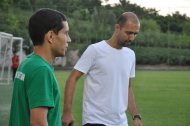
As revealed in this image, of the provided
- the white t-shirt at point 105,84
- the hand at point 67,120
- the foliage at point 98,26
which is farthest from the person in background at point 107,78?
the foliage at point 98,26

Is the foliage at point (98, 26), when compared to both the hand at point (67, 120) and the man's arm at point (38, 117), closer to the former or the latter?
the hand at point (67, 120)

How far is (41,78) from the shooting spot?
3.39 meters

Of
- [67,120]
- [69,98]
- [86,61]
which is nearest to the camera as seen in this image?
[67,120]

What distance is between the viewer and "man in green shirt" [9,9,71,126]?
340 cm

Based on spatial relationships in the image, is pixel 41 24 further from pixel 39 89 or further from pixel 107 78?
pixel 107 78

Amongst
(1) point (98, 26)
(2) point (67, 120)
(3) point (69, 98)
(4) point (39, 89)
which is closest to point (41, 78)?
(4) point (39, 89)

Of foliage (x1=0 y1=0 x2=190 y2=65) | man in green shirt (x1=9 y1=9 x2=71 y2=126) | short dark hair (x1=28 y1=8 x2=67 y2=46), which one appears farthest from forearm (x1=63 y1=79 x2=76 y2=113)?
foliage (x1=0 y1=0 x2=190 y2=65)

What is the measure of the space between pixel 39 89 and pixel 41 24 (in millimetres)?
393

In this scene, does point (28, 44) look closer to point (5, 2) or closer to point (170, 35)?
point (5, 2)

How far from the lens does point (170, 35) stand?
62000mm

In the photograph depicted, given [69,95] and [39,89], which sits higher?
[39,89]

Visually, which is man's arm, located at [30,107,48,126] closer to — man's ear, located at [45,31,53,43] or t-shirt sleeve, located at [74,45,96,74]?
man's ear, located at [45,31,53,43]

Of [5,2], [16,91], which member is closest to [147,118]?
[16,91]

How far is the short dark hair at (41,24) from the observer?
3480 millimetres
